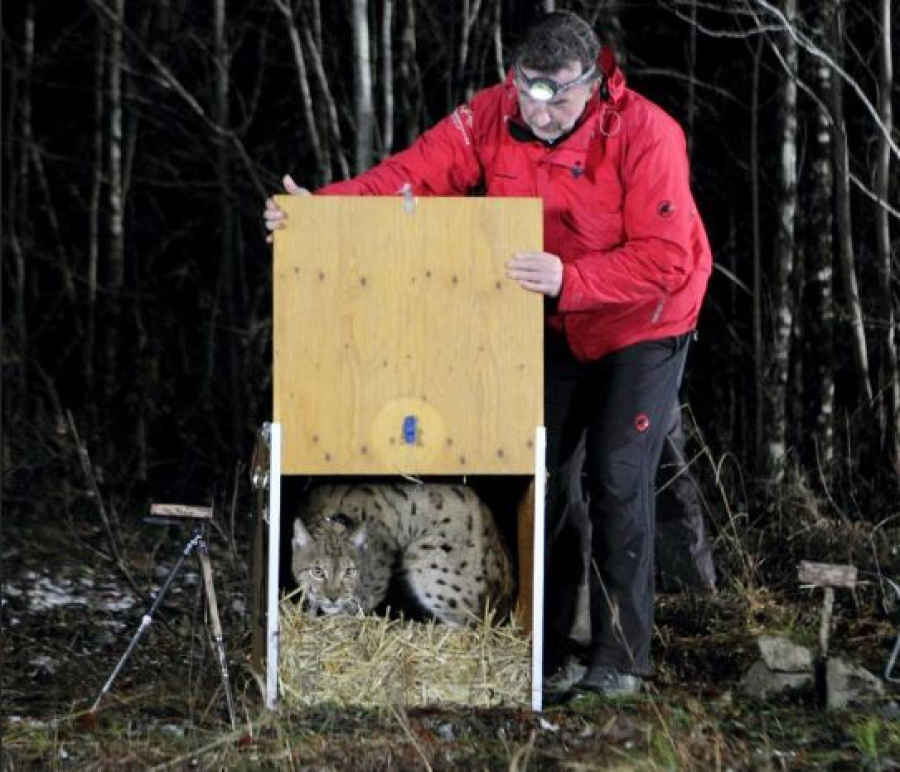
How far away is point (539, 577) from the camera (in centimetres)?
575

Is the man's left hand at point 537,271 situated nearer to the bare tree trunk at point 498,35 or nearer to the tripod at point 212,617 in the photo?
the tripod at point 212,617

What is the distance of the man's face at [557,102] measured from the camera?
5.81 meters

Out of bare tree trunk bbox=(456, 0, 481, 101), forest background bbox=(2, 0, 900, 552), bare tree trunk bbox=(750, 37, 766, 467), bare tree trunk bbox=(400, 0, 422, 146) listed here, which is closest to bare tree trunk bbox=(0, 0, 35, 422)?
forest background bbox=(2, 0, 900, 552)

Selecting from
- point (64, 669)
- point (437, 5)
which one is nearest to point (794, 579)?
point (64, 669)

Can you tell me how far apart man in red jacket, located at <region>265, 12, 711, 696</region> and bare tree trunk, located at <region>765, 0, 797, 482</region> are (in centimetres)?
383

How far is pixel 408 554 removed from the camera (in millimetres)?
6441

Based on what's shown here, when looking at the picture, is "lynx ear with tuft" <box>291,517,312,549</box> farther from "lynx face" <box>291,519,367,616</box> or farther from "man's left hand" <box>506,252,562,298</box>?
"man's left hand" <box>506,252,562,298</box>

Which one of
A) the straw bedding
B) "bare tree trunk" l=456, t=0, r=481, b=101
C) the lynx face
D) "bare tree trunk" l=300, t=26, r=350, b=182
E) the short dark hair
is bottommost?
the straw bedding

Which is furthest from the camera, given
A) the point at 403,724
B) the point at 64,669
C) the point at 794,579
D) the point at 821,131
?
the point at 821,131

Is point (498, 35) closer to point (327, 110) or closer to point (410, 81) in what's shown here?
point (410, 81)

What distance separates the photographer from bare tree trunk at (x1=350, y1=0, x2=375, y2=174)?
10352 mm

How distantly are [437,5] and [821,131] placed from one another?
3710mm

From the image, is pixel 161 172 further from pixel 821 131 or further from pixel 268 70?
pixel 821 131

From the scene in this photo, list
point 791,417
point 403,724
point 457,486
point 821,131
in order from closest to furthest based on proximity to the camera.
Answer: point 403,724, point 457,486, point 821,131, point 791,417
